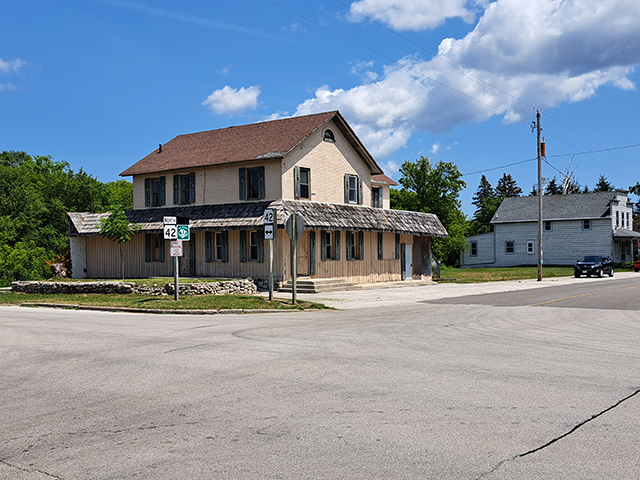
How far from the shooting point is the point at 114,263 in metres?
35.5

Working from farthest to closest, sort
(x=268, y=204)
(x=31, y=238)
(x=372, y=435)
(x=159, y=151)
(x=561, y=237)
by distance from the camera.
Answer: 1. (x=561, y=237)
2. (x=31, y=238)
3. (x=159, y=151)
4. (x=268, y=204)
5. (x=372, y=435)

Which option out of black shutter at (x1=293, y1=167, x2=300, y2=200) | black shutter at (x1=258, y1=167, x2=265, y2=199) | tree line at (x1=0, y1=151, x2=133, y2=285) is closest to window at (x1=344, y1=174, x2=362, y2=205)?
black shutter at (x1=293, y1=167, x2=300, y2=200)

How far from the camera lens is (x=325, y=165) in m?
33.1

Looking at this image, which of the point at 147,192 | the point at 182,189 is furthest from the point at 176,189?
the point at 147,192

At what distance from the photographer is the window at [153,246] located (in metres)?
34.1

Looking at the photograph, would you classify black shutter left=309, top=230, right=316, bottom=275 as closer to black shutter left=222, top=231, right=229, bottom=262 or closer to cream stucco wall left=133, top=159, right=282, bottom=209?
cream stucco wall left=133, top=159, right=282, bottom=209

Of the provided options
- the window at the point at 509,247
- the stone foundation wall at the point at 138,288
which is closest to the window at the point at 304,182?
the stone foundation wall at the point at 138,288

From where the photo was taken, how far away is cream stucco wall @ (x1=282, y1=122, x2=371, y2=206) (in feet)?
102

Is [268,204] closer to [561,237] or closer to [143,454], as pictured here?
[143,454]

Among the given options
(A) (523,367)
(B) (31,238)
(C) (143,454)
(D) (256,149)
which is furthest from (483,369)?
(B) (31,238)

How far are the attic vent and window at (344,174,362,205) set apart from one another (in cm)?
211

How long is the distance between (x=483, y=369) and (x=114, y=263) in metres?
29.9

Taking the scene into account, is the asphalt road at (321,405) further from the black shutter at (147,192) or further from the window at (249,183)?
the black shutter at (147,192)

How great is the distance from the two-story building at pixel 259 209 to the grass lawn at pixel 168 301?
23.6 feet
